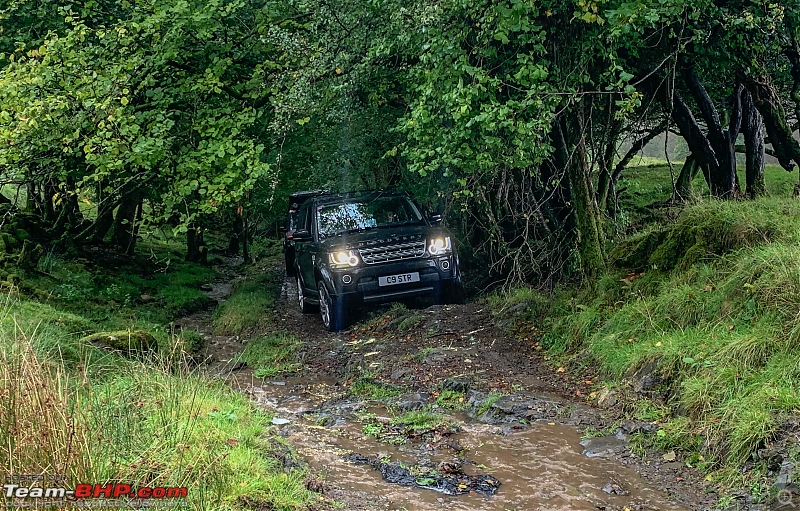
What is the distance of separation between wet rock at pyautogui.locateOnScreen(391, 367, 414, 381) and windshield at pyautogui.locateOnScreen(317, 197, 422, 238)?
3587 millimetres

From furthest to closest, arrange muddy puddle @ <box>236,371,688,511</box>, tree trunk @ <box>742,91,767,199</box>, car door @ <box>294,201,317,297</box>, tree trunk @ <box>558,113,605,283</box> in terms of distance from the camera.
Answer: car door @ <box>294,201,317,297</box> < tree trunk @ <box>742,91,767,199</box> < tree trunk @ <box>558,113,605,283</box> < muddy puddle @ <box>236,371,688,511</box>

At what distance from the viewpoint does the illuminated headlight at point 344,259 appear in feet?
35.1

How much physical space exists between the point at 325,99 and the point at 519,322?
4472 mm

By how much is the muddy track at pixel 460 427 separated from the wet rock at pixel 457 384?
1 cm

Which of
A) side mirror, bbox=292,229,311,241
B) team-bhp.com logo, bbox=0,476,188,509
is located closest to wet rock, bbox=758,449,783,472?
team-bhp.com logo, bbox=0,476,188,509

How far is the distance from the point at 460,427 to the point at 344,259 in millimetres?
4635

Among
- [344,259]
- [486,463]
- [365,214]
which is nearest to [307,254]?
[365,214]

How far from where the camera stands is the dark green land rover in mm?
10711

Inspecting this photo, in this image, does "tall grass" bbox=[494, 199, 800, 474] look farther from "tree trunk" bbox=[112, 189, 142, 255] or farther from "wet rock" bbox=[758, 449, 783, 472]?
"tree trunk" bbox=[112, 189, 142, 255]

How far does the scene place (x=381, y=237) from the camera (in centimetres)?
1092

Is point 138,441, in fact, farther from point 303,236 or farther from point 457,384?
point 303,236

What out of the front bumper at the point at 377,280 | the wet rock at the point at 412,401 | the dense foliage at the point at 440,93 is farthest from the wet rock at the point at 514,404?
the front bumper at the point at 377,280

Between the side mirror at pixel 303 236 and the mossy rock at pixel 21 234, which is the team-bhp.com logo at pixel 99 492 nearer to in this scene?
the side mirror at pixel 303 236

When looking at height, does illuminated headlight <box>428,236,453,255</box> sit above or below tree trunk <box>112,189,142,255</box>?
below
